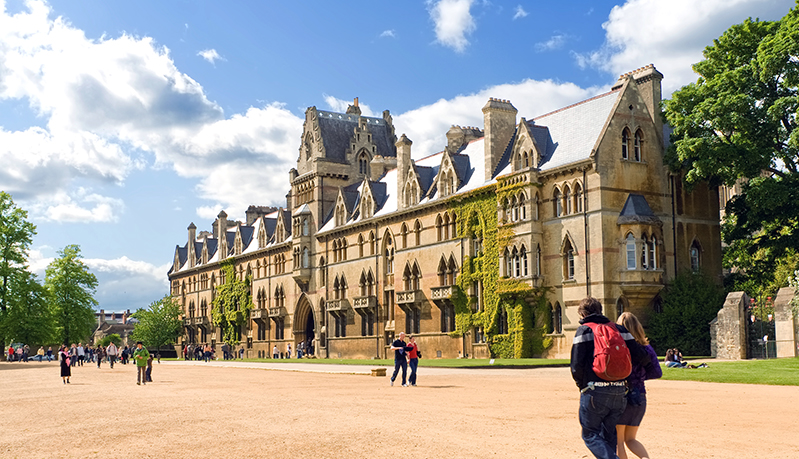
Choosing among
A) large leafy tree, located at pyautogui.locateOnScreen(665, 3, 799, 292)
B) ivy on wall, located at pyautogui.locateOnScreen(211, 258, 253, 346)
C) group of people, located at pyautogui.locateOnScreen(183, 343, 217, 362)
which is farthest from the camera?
ivy on wall, located at pyautogui.locateOnScreen(211, 258, 253, 346)

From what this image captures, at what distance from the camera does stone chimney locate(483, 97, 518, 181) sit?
52.8 meters

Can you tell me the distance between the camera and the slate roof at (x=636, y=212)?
44359mm

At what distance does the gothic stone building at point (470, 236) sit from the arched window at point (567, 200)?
2.3 inches

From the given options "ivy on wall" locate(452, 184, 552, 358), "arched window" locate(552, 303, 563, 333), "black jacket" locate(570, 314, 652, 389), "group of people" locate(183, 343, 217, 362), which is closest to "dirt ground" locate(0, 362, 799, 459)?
"black jacket" locate(570, 314, 652, 389)

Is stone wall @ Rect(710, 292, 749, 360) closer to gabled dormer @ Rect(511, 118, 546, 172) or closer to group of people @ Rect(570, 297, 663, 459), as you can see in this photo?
gabled dormer @ Rect(511, 118, 546, 172)

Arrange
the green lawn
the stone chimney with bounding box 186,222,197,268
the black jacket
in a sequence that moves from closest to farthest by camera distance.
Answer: the black jacket < the green lawn < the stone chimney with bounding box 186,222,197,268

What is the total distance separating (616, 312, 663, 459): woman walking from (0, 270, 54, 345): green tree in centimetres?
7078

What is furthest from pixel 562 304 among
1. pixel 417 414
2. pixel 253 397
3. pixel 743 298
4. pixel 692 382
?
pixel 417 414

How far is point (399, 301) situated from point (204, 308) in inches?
1753

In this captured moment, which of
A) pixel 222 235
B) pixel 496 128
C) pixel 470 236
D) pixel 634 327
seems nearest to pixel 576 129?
pixel 496 128

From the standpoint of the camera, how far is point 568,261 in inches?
1827

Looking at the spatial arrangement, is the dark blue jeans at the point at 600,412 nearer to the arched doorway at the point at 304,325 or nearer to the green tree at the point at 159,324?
the arched doorway at the point at 304,325

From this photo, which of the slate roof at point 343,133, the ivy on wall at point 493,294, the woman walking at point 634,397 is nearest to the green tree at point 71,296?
the slate roof at point 343,133

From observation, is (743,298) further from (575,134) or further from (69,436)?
(69,436)
